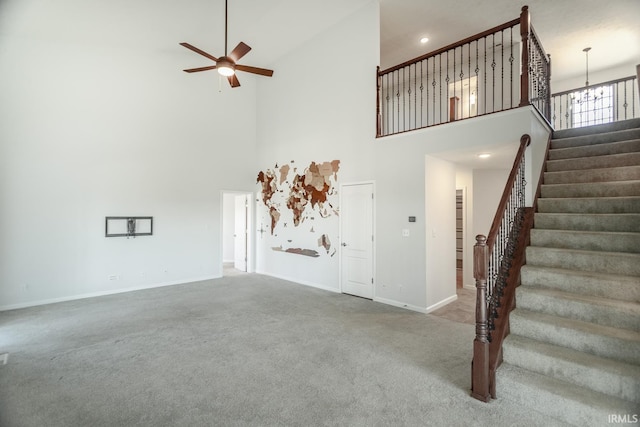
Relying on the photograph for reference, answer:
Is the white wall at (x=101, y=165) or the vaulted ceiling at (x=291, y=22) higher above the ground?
the vaulted ceiling at (x=291, y=22)

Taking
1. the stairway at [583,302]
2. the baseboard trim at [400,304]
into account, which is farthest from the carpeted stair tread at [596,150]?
the baseboard trim at [400,304]

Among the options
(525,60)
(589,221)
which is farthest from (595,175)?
(525,60)

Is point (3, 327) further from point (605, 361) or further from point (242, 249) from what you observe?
point (605, 361)

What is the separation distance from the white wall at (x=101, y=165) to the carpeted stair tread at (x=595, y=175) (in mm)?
6365

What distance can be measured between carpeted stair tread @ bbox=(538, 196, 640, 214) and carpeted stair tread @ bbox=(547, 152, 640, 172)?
2.53 feet

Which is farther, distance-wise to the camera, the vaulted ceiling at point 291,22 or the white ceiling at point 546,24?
the white ceiling at point 546,24

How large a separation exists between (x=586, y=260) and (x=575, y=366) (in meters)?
1.15

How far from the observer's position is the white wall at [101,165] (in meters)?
4.88

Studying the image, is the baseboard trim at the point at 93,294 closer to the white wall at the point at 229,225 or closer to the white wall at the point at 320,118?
the white wall at the point at 320,118

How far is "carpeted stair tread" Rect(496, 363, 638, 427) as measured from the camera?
1941 mm

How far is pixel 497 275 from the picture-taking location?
2857 millimetres

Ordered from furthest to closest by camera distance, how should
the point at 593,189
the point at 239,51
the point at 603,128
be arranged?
the point at 603,128, the point at 239,51, the point at 593,189

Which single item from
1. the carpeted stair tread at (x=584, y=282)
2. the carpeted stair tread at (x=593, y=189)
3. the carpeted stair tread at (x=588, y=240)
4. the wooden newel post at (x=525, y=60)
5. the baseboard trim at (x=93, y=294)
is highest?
the wooden newel post at (x=525, y=60)

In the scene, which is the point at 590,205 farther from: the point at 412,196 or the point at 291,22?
the point at 291,22
